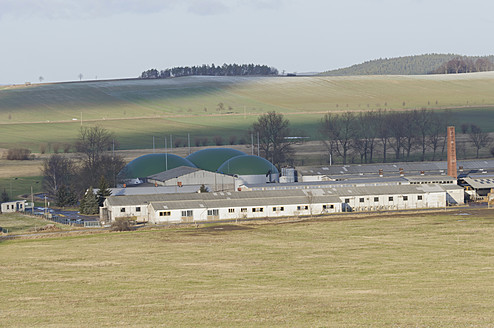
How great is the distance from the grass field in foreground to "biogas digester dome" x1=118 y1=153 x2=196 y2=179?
3799cm

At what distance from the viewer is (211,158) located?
4665 inches

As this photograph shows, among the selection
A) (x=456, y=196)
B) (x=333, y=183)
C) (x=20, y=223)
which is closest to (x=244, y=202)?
(x=333, y=183)

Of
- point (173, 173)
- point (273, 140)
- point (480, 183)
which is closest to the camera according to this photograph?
point (480, 183)

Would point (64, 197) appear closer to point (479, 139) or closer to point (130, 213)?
point (130, 213)

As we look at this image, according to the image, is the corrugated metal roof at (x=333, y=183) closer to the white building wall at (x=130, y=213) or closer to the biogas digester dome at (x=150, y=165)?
the white building wall at (x=130, y=213)

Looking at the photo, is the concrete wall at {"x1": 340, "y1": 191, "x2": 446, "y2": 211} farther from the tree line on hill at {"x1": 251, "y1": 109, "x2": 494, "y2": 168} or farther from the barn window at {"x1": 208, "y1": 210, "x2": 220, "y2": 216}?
the tree line on hill at {"x1": 251, "y1": 109, "x2": 494, "y2": 168}

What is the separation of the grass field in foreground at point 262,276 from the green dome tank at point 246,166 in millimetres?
31495

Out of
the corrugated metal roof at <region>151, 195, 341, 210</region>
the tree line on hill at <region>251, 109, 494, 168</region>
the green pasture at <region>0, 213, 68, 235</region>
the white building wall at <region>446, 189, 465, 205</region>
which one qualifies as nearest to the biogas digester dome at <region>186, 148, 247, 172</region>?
the tree line on hill at <region>251, 109, 494, 168</region>

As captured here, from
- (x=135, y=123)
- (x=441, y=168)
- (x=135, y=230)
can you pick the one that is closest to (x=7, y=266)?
(x=135, y=230)

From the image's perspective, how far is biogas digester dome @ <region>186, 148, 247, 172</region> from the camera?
116688 mm

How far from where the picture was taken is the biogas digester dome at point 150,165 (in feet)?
367

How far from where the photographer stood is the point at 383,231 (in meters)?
70.1

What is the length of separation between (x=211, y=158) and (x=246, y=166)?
11.8 m

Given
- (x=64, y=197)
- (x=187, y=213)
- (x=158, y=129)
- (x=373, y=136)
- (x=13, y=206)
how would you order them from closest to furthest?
(x=187, y=213) → (x=13, y=206) → (x=64, y=197) → (x=373, y=136) → (x=158, y=129)
